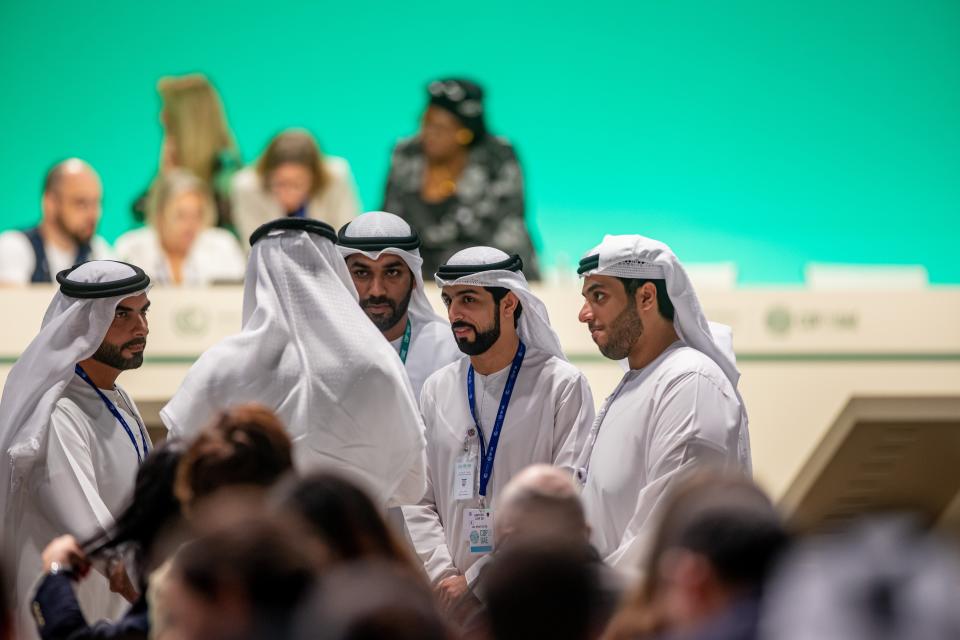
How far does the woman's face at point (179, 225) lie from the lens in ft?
23.4

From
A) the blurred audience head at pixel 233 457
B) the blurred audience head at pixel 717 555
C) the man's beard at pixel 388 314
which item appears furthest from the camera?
the man's beard at pixel 388 314

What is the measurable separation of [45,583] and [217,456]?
1.48 feet

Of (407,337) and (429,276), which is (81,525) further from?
(429,276)

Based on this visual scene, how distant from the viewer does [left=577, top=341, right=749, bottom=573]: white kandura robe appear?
157 inches

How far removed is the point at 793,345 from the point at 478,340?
255cm

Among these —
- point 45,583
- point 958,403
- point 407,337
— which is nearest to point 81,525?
point 45,583

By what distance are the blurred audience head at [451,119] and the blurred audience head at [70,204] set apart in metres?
1.50

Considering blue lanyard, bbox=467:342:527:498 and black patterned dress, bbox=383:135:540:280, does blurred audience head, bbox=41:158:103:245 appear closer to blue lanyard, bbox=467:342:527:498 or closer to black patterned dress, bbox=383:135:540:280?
black patterned dress, bbox=383:135:540:280

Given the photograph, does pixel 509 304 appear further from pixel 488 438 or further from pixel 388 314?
pixel 388 314

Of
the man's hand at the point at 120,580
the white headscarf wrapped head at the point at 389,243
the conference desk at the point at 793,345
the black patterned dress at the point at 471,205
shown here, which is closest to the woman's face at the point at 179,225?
the conference desk at the point at 793,345

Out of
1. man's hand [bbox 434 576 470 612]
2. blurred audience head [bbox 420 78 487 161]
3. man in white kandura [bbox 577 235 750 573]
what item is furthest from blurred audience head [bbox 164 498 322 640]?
blurred audience head [bbox 420 78 487 161]

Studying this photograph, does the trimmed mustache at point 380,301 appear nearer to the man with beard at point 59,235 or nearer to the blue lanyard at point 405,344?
the blue lanyard at point 405,344

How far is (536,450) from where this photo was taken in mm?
4402

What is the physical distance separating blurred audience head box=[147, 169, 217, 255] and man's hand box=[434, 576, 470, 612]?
3306mm
